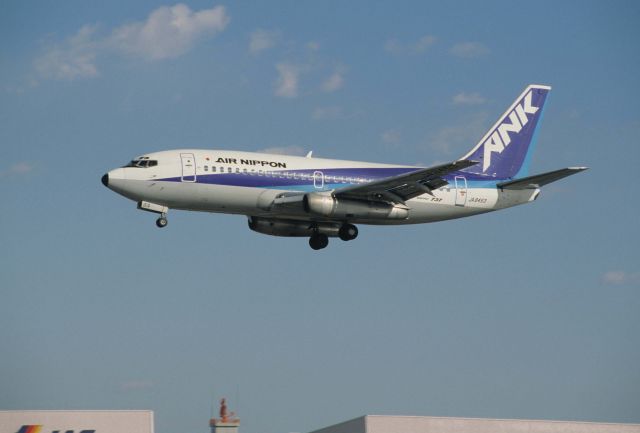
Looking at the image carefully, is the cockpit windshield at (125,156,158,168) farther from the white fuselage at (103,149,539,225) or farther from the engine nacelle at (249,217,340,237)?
the engine nacelle at (249,217,340,237)

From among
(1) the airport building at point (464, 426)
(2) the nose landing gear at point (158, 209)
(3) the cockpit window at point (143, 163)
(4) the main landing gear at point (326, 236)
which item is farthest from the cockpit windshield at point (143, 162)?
(1) the airport building at point (464, 426)

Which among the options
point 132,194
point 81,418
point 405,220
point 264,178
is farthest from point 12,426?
point 405,220

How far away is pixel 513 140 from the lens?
2906 inches

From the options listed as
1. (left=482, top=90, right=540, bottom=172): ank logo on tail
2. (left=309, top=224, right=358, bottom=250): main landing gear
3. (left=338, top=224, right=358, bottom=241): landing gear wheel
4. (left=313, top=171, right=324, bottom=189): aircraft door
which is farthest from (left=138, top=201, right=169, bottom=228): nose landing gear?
(left=482, top=90, right=540, bottom=172): ank logo on tail

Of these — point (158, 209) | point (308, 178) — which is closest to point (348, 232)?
point (308, 178)

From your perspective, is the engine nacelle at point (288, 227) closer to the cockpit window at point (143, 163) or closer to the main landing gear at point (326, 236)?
the main landing gear at point (326, 236)

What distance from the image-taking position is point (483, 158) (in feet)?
237

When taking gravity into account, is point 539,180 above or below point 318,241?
above

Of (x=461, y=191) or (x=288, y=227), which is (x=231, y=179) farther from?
(x=461, y=191)

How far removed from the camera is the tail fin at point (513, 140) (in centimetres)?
7232

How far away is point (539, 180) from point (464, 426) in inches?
576

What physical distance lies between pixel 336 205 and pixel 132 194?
10891mm

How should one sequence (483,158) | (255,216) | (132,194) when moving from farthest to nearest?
(483,158)
(255,216)
(132,194)

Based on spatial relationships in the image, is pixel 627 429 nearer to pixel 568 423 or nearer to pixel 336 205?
pixel 568 423
